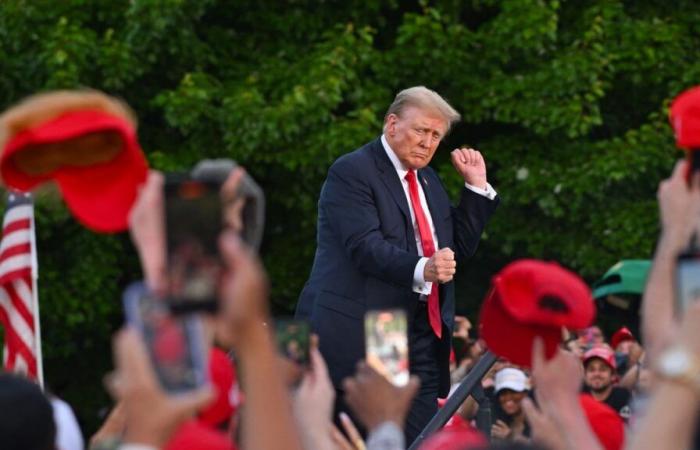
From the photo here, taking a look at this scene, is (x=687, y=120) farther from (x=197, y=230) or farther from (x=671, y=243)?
(x=197, y=230)

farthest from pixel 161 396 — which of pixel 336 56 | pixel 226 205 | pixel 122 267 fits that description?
pixel 122 267

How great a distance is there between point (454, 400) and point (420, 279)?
1.61 ft

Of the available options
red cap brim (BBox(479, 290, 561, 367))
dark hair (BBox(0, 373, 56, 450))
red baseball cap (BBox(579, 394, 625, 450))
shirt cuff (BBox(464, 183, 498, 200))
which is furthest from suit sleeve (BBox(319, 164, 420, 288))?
dark hair (BBox(0, 373, 56, 450))

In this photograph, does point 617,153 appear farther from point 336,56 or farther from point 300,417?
point 300,417

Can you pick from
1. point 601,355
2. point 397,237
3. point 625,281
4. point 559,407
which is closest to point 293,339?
point 559,407

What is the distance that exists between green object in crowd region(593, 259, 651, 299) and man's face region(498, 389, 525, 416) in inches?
200

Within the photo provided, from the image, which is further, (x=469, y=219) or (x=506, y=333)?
(x=469, y=219)

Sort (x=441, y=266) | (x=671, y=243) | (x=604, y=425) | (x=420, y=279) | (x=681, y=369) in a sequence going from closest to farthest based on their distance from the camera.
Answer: (x=681, y=369)
(x=671, y=243)
(x=604, y=425)
(x=441, y=266)
(x=420, y=279)

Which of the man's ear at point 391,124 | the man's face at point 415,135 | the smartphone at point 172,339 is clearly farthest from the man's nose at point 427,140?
the smartphone at point 172,339

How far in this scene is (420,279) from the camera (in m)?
6.84

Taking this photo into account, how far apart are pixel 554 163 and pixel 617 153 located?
0.56 meters

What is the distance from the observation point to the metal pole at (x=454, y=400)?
6.80m

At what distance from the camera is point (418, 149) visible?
718 centimetres

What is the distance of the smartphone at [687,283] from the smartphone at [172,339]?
0.85 meters
